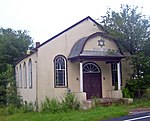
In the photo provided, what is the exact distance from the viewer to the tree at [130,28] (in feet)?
73.1

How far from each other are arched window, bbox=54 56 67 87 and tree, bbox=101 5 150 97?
170 inches

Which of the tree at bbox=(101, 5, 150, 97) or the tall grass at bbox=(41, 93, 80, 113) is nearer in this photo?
the tall grass at bbox=(41, 93, 80, 113)

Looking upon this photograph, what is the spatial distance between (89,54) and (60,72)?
286 centimetres

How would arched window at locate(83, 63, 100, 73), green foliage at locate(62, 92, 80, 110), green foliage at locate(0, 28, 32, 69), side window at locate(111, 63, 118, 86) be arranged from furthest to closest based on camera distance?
green foliage at locate(0, 28, 32, 69) < side window at locate(111, 63, 118, 86) < arched window at locate(83, 63, 100, 73) < green foliage at locate(62, 92, 80, 110)

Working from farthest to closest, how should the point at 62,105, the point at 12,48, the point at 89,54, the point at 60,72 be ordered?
the point at 12,48 → the point at 60,72 → the point at 89,54 → the point at 62,105

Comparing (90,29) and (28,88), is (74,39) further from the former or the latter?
(28,88)

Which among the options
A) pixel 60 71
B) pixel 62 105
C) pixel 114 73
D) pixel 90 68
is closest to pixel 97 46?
pixel 90 68

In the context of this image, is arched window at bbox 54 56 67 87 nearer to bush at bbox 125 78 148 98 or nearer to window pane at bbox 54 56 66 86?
window pane at bbox 54 56 66 86

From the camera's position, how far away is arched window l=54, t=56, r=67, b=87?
23.6m

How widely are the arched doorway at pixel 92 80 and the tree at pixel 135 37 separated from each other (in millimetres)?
2703

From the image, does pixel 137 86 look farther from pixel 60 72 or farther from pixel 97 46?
pixel 60 72

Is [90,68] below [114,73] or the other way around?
the other way around

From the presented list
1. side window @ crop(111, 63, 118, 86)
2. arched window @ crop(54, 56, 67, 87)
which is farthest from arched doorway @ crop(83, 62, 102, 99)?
arched window @ crop(54, 56, 67, 87)

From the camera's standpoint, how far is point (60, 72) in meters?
23.7
